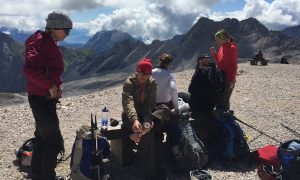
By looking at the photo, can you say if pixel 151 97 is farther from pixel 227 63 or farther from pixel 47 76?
pixel 227 63

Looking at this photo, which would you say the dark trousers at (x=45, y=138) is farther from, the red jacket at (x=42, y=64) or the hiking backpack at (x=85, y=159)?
the hiking backpack at (x=85, y=159)

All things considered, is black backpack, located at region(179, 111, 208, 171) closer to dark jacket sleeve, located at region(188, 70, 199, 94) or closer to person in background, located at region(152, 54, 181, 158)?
person in background, located at region(152, 54, 181, 158)

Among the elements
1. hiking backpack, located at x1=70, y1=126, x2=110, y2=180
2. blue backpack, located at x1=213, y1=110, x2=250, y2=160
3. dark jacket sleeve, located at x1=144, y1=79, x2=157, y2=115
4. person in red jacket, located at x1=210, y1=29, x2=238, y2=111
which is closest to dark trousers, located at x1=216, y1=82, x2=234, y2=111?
person in red jacket, located at x1=210, y1=29, x2=238, y2=111

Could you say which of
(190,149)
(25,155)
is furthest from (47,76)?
(190,149)

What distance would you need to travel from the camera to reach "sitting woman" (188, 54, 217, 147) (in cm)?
1061

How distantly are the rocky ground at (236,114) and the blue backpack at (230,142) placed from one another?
1.27 feet

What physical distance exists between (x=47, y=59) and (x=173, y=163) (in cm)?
392

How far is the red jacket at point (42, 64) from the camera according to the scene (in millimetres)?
7223

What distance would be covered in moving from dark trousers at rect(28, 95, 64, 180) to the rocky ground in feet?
4.87

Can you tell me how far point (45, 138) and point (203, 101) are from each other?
4.56 meters

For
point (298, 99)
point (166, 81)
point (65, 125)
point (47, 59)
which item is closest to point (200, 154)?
point (166, 81)

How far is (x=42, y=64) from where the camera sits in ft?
23.9

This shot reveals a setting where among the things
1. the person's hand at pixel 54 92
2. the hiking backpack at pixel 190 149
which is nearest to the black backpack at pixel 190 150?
the hiking backpack at pixel 190 149

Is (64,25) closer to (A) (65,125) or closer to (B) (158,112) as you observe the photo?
(B) (158,112)
